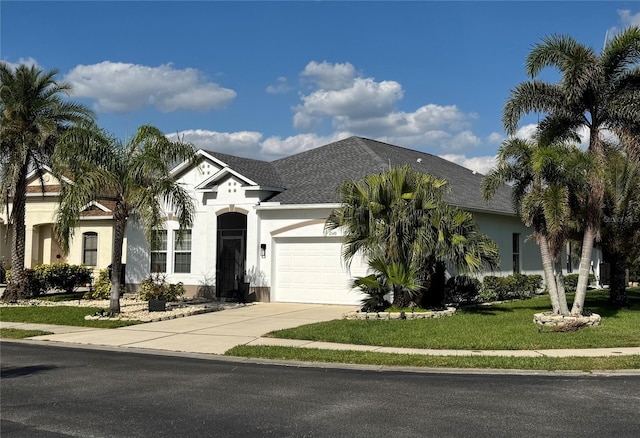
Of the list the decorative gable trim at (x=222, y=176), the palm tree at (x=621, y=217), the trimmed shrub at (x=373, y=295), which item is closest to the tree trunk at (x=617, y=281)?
the palm tree at (x=621, y=217)

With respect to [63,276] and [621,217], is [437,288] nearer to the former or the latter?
[621,217]

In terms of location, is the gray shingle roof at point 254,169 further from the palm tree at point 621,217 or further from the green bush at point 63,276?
the palm tree at point 621,217

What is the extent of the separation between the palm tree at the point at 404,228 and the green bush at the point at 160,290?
7200 millimetres

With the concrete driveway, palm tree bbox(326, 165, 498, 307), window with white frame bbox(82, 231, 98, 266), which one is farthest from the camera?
window with white frame bbox(82, 231, 98, 266)

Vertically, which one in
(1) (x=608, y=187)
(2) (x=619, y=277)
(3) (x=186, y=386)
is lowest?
(3) (x=186, y=386)

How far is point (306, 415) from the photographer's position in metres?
7.49

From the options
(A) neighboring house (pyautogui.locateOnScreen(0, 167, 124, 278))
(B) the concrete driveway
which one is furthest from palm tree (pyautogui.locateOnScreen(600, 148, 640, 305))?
(A) neighboring house (pyautogui.locateOnScreen(0, 167, 124, 278))

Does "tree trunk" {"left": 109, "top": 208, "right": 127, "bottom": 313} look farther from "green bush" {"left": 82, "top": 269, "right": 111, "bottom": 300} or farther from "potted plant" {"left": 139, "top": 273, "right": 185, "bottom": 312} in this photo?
"green bush" {"left": 82, "top": 269, "right": 111, "bottom": 300}

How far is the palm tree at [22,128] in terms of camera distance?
2203 centimetres

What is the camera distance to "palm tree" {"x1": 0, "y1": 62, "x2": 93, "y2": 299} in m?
22.0

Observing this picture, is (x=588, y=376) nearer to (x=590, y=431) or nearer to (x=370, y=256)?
(x=590, y=431)

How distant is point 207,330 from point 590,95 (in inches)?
458

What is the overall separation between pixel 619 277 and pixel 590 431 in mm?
15038

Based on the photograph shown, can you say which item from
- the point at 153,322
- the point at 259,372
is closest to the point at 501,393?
the point at 259,372
